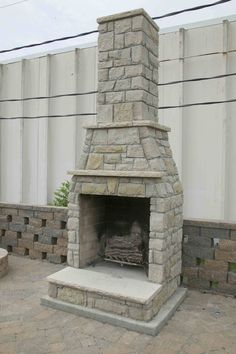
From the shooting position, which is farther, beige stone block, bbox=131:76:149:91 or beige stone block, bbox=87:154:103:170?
beige stone block, bbox=87:154:103:170

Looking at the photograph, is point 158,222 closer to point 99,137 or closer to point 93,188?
point 93,188

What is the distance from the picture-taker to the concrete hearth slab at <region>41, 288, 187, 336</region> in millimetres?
3584

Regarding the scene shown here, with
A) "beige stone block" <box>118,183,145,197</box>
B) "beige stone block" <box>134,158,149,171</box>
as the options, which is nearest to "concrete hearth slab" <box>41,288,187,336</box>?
"beige stone block" <box>118,183,145,197</box>

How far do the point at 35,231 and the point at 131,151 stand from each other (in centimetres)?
297

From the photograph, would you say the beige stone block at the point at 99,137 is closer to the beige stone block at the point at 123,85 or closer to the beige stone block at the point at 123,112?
the beige stone block at the point at 123,112

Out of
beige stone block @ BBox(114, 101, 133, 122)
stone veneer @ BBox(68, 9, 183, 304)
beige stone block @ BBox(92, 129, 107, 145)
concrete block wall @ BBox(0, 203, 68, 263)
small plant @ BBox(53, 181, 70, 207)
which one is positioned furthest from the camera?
small plant @ BBox(53, 181, 70, 207)

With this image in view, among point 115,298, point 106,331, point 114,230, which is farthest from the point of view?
point 114,230

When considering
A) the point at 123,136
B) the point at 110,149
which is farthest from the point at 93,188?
the point at 123,136

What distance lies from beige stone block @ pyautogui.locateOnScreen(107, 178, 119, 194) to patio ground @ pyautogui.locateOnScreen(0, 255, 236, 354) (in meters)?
1.64

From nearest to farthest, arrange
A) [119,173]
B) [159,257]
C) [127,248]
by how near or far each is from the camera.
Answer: [159,257]
[119,173]
[127,248]

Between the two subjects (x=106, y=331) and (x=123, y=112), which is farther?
(x=123, y=112)

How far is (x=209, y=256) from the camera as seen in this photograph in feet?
15.3

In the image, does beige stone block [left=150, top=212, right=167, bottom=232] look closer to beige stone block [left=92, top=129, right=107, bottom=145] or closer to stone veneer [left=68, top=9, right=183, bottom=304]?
stone veneer [left=68, top=9, right=183, bottom=304]

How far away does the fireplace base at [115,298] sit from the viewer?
367cm
